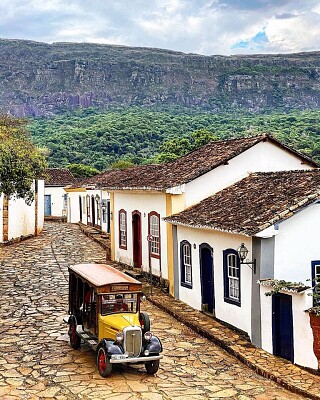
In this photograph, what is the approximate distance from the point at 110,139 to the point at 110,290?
210 feet

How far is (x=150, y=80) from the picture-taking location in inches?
5335

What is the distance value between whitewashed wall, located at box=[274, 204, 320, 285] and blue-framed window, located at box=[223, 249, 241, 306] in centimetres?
145

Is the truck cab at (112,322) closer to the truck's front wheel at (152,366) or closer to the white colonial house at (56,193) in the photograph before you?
the truck's front wheel at (152,366)

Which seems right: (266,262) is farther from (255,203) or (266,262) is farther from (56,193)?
(56,193)

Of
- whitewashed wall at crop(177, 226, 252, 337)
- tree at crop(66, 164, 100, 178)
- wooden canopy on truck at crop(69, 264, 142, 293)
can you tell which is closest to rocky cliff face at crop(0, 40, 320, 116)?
tree at crop(66, 164, 100, 178)

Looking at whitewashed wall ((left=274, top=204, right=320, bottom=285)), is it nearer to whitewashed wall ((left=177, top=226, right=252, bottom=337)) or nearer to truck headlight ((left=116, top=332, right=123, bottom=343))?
whitewashed wall ((left=177, top=226, right=252, bottom=337))

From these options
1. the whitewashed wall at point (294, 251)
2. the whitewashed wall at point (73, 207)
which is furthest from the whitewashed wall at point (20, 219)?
the whitewashed wall at point (294, 251)

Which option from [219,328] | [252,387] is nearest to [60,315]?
[219,328]

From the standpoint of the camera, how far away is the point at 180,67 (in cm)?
14438

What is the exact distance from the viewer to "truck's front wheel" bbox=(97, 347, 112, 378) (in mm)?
10117

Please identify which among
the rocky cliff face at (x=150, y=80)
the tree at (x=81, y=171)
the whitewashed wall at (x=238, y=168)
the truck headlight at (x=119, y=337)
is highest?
the rocky cliff face at (x=150, y=80)

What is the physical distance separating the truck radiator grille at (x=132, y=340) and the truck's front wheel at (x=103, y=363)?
1.35ft

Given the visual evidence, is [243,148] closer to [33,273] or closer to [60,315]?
[60,315]

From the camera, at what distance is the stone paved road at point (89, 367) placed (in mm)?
9734
